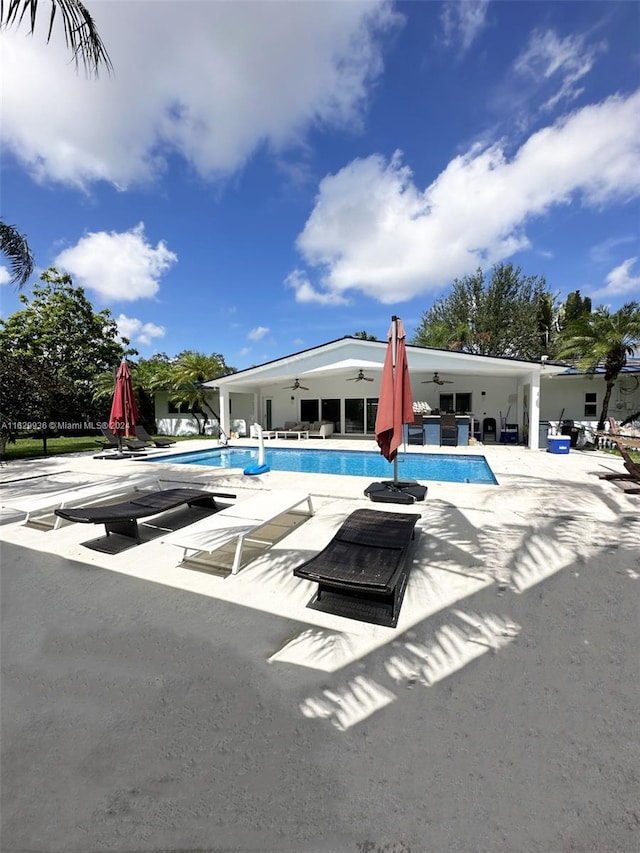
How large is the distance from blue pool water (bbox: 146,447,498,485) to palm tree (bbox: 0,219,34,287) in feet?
22.2

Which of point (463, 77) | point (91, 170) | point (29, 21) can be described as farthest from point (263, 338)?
point (29, 21)

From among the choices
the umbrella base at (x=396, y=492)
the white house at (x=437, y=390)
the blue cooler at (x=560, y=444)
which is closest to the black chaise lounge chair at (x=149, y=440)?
the white house at (x=437, y=390)

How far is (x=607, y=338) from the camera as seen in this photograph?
13.2m

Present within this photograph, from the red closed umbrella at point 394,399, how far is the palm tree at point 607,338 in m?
10.7

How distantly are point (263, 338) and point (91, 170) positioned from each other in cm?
5048

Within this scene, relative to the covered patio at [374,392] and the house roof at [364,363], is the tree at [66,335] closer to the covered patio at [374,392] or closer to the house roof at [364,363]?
the covered patio at [374,392]

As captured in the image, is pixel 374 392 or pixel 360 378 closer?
pixel 360 378

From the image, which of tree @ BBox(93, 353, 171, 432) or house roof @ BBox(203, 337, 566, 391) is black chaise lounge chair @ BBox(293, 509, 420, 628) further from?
tree @ BBox(93, 353, 171, 432)

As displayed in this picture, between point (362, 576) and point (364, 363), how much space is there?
42.9ft

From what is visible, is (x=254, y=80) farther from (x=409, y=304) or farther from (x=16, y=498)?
(x=409, y=304)

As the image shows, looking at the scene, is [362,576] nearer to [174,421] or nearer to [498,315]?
[174,421]

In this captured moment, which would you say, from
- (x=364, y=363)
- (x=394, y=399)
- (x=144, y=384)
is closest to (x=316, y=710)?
(x=394, y=399)

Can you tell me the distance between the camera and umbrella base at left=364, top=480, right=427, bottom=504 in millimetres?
6723

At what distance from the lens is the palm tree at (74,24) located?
3453mm
